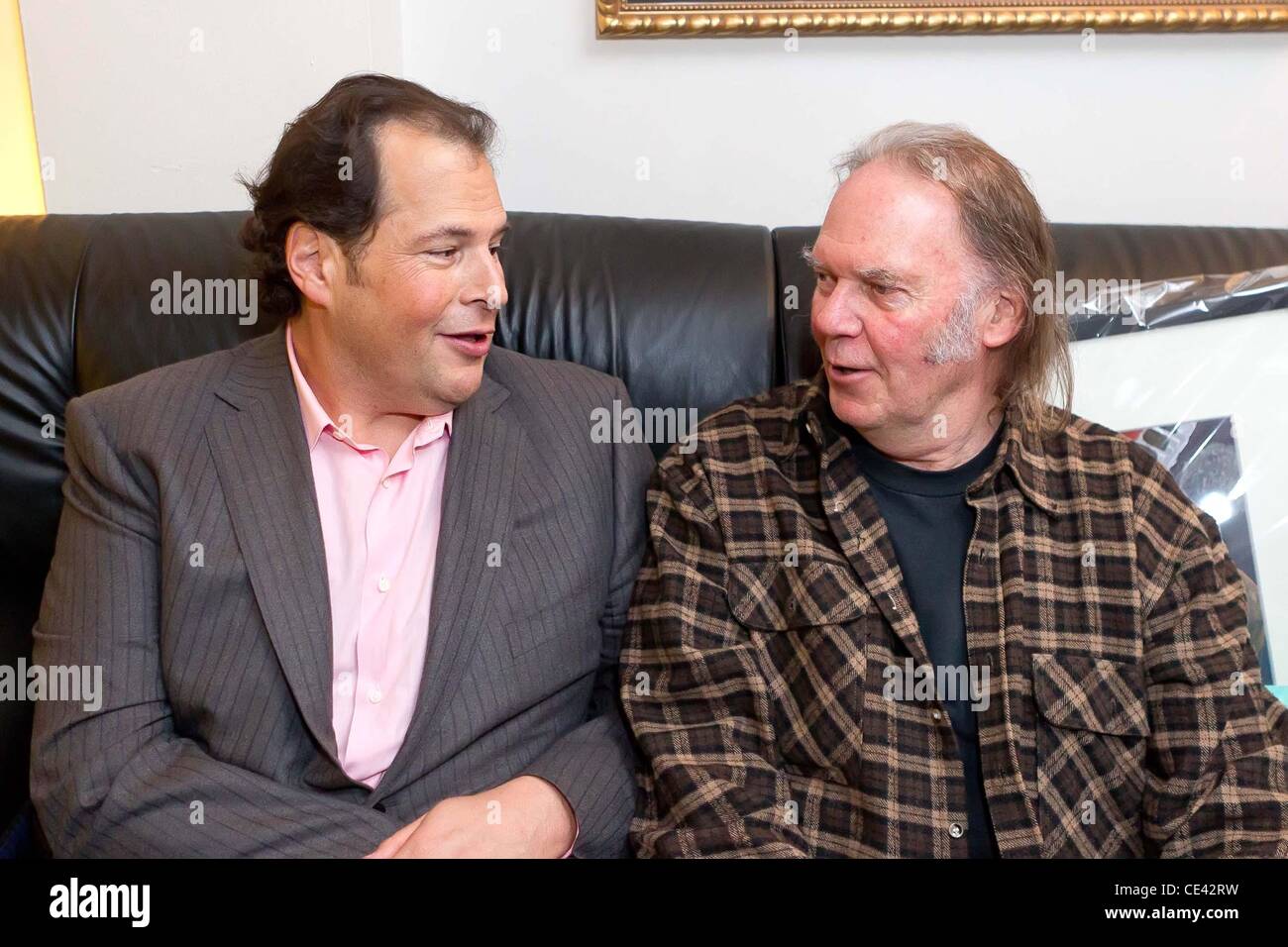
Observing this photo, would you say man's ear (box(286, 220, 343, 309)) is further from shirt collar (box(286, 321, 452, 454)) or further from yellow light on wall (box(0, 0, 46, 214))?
yellow light on wall (box(0, 0, 46, 214))

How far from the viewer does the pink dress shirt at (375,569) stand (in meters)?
1.59

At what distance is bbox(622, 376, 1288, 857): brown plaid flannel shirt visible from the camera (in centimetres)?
152

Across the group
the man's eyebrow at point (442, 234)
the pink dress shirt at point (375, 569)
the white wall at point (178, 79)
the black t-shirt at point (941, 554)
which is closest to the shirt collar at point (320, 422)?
the pink dress shirt at point (375, 569)

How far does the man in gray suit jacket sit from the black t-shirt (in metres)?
0.39

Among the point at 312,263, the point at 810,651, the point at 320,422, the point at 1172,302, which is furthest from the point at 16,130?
the point at 1172,302

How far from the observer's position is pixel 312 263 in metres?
1.66

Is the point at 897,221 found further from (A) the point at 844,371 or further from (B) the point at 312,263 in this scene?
(B) the point at 312,263

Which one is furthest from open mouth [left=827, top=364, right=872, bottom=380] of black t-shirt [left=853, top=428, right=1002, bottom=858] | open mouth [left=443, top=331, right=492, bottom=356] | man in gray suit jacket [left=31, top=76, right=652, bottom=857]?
open mouth [left=443, top=331, right=492, bottom=356]

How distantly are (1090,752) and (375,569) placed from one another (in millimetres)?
946

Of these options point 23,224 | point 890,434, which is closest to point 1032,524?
point 890,434
